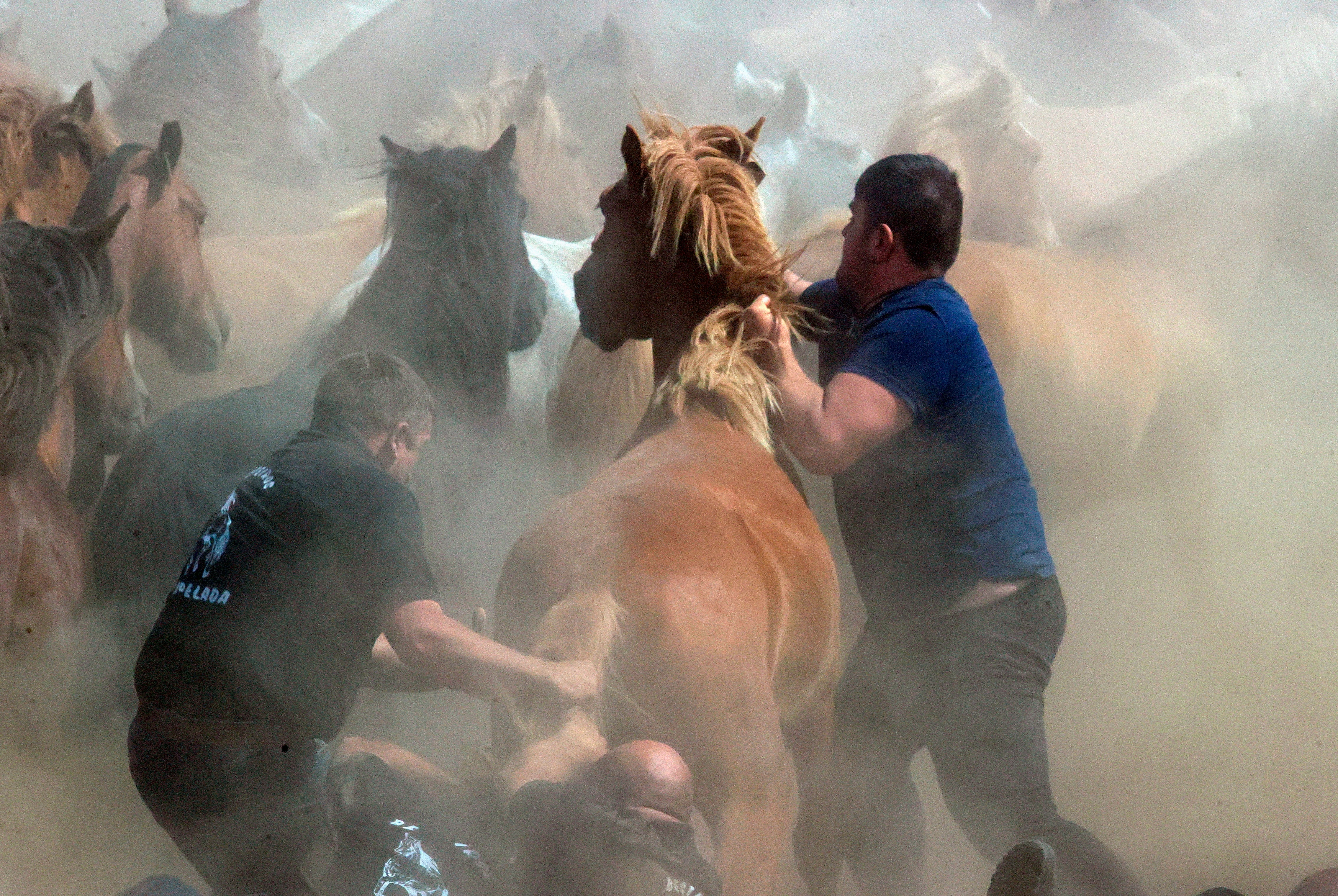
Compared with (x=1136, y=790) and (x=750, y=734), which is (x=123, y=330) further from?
(x=1136, y=790)

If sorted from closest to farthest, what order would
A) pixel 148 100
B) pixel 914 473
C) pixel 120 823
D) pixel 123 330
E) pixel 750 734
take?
1. pixel 750 734
2. pixel 914 473
3. pixel 120 823
4. pixel 123 330
5. pixel 148 100

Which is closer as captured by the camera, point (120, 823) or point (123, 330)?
point (120, 823)

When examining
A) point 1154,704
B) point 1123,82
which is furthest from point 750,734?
point 1123,82

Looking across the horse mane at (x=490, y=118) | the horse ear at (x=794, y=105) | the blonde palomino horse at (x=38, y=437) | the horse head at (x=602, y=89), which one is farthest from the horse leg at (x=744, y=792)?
the horse ear at (x=794, y=105)

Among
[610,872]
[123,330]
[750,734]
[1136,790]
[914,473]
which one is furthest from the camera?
[1136,790]

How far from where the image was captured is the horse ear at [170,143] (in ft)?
8.29

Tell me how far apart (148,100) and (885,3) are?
2.21 metres

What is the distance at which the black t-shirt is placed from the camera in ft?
5.83

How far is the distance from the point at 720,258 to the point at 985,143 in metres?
1.97

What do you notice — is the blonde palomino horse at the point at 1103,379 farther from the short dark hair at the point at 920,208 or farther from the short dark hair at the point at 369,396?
the short dark hair at the point at 369,396

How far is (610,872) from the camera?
5.16 feet

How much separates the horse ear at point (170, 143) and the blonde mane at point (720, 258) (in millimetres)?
1196

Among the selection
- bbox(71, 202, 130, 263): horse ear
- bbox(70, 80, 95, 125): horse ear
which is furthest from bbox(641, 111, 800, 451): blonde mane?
bbox(70, 80, 95, 125): horse ear

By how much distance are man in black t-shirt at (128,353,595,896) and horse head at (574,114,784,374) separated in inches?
22.4
